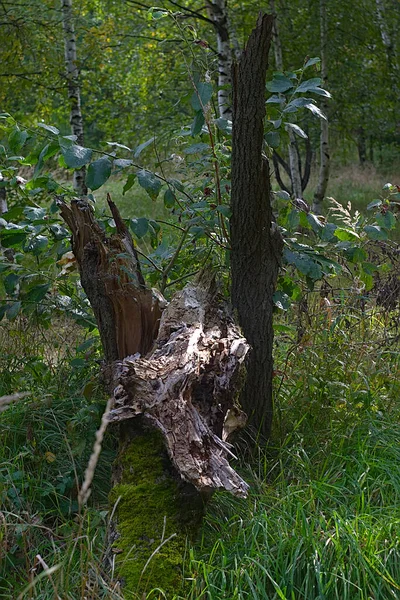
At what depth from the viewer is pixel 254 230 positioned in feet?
12.2

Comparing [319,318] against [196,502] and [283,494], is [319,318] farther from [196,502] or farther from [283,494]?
[196,502]

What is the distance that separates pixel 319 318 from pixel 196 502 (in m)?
2.30

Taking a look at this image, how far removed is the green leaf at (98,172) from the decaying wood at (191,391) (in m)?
0.66

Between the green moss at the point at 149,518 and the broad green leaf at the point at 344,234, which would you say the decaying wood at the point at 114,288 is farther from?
the broad green leaf at the point at 344,234

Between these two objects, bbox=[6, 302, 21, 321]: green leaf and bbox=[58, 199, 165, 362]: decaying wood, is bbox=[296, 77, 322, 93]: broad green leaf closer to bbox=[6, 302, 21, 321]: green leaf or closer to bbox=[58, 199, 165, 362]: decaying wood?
bbox=[58, 199, 165, 362]: decaying wood

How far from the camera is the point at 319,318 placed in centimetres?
490

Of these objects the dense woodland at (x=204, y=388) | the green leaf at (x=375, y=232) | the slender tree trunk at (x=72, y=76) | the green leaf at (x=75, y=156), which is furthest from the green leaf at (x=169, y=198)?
the slender tree trunk at (x=72, y=76)

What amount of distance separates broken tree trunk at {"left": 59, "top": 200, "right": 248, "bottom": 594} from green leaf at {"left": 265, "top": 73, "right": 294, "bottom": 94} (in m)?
1.03

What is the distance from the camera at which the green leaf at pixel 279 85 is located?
3.64m

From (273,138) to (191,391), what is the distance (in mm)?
1475

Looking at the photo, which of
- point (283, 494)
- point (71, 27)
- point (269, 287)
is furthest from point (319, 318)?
point (71, 27)

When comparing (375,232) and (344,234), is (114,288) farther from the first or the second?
(375,232)

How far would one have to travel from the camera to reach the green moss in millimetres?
2586

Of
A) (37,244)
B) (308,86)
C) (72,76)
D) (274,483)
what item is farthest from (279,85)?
(72,76)
